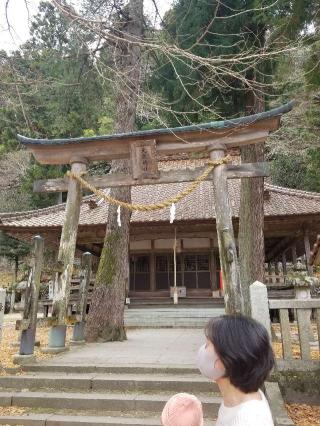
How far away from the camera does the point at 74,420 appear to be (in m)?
4.02

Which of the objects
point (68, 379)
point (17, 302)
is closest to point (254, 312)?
point (68, 379)

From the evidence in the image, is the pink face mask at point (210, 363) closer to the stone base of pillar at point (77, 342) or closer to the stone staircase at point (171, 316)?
the stone base of pillar at point (77, 342)

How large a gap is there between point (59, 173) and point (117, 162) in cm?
1308

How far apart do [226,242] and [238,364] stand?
14.7ft

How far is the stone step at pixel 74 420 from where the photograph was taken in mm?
3947

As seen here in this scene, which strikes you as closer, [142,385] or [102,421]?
[102,421]

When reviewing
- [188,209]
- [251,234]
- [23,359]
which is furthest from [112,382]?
[188,209]

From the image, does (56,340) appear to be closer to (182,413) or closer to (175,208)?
(182,413)

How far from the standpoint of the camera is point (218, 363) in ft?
5.16

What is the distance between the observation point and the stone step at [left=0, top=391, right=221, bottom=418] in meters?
4.32

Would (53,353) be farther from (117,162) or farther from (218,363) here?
(218,363)

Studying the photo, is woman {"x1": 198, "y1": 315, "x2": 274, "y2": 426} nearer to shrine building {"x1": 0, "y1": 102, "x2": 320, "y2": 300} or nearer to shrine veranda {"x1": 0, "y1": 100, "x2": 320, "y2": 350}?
shrine veranda {"x1": 0, "y1": 100, "x2": 320, "y2": 350}

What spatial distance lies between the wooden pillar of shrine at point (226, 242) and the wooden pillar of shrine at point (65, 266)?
2.58m

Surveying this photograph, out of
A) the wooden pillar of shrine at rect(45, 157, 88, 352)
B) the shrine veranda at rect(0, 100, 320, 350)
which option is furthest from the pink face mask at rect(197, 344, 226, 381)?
the wooden pillar of shrine at rect(45, 157, 88, 352)
